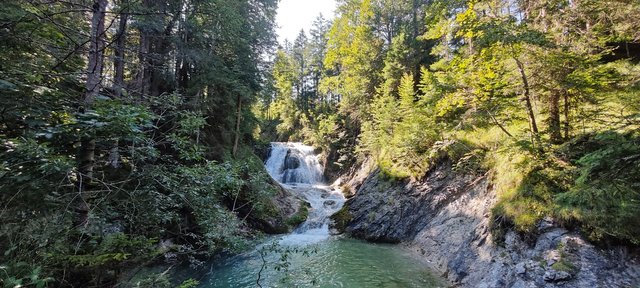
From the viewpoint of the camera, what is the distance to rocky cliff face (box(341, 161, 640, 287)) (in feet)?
18.4

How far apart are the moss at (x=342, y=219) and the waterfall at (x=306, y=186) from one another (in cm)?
47

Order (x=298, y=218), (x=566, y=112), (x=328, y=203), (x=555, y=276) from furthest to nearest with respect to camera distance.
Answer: (x=328, y=203), (x=298, y=218), (x=566, y=112), (x=555, y=276)

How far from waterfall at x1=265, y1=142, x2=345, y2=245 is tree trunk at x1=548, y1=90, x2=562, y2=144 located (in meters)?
10.0

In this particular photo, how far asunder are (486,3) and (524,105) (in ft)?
10.3

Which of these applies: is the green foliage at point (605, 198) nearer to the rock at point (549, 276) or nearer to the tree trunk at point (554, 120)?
the rock at point (549, 276)

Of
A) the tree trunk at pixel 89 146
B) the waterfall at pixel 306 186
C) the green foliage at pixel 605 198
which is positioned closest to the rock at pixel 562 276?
the green foliage at pixel 605 198

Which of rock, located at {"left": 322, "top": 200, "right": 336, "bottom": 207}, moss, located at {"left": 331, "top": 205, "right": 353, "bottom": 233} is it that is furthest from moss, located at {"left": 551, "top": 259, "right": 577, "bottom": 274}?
rock, located at {"left": 322, "top": 200, "right": 336, "bottom": 207}

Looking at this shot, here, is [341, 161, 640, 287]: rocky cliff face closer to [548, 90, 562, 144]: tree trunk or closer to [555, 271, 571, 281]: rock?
[555, 271, 571, 281]: rock

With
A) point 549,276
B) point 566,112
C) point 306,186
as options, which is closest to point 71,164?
point 549,276

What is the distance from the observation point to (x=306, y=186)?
25.6 meters

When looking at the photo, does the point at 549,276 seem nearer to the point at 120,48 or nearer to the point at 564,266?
the point at 564,266

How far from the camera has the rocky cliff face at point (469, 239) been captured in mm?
5613

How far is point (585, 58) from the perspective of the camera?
644cm

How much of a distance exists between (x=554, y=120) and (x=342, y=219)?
34.5 ft
